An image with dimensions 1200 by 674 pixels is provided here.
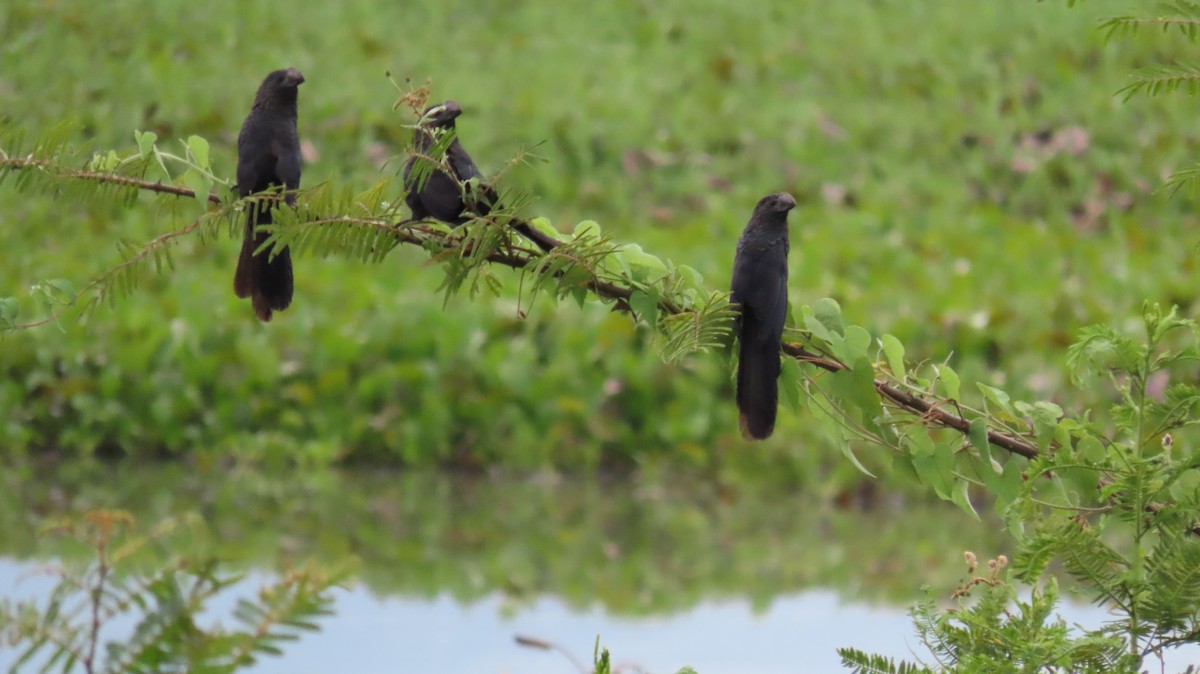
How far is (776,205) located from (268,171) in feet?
1.61

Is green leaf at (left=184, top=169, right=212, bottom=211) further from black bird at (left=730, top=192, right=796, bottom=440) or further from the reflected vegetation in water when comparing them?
the reflected vegetation in water

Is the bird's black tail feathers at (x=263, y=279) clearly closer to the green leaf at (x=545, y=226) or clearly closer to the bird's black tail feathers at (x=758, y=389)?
the green leaf at (x=545, y=226)

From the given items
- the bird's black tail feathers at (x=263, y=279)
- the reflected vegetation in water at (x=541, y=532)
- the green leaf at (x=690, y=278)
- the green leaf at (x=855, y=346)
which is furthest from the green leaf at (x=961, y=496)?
the reflected vegetation in water at (x=541, y=532)

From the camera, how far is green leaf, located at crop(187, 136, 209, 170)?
3.91ft

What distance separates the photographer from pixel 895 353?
1264 millimetres

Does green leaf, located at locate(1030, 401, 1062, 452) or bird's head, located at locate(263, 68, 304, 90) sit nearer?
green leaf, located at locate(1030, 401, 1062, 452)

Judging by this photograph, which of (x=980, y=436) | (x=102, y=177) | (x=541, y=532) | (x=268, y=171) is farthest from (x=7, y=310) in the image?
(x=541, y=532)

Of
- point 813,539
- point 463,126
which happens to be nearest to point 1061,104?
point 463,126

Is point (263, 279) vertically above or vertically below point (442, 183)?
below

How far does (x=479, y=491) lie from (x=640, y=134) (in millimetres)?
2909

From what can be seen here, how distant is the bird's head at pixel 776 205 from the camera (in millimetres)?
1307

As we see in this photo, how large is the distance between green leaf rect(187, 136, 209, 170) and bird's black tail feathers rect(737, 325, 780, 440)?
483 mm

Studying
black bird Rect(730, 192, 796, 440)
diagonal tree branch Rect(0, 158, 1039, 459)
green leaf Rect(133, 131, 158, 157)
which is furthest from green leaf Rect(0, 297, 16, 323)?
black bird Rect(730, 192, 796, 440)

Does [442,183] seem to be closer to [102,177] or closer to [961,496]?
[102,177]
